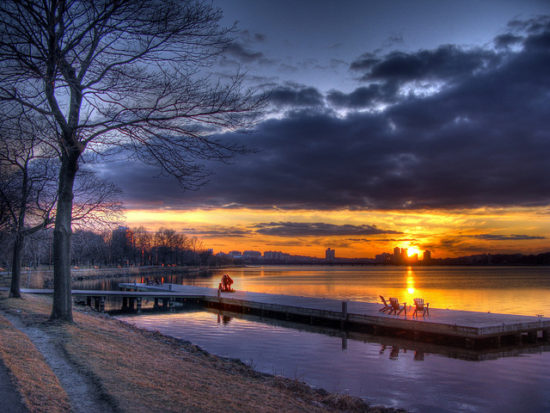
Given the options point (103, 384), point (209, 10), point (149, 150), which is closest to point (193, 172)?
point (149, 150)

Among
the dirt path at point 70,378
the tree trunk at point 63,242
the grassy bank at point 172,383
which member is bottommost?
the grassy bank at point 172,383

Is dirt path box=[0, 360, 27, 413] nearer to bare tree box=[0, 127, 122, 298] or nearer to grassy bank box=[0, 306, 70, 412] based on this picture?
grassy bank box=[0, 306, 70, 412]

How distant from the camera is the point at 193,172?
34.3 ft

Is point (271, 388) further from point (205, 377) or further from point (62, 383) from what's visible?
point (62, 383)

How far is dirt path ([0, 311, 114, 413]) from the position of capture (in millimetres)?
6898

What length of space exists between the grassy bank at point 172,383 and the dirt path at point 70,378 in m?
0.16

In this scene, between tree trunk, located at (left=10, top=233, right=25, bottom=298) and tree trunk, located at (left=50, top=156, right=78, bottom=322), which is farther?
tree trunk, located at (left=10, top=233, right=25, bottom=298)

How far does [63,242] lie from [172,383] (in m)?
8.12

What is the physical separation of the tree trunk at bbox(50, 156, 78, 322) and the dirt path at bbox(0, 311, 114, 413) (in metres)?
2.11

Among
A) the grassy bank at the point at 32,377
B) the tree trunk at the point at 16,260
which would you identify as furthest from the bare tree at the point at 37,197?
the grassy bank at the point at 32,377

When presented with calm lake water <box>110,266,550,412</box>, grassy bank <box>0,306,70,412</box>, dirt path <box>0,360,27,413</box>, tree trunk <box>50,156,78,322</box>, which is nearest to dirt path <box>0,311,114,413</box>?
grassy bank <box>0,306,70,412</box>

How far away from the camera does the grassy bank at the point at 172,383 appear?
305 inches

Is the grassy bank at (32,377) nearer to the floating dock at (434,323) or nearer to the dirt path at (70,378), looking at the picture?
the dirt path at (70,378)

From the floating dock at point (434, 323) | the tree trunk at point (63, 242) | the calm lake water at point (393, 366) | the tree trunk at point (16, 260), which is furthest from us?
the tree trunk at point (16, 260)
